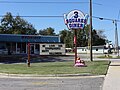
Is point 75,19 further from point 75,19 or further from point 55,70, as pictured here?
point 55,70

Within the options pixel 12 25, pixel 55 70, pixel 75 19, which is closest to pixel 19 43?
pixel 12 25

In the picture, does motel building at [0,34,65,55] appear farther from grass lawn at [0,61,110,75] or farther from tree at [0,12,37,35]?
grass lawn at [0,61,110,75]

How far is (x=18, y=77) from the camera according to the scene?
18719mm

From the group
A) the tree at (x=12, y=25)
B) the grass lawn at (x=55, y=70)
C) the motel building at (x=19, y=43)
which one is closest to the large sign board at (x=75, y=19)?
the grass lawn at (x=55, y=70)

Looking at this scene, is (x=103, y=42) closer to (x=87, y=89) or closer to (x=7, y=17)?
(x=7, y=17)

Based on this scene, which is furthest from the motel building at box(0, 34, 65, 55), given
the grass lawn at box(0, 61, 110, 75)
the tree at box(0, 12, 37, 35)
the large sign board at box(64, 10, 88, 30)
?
the grass lawn at box(0, 61, 110, 75)

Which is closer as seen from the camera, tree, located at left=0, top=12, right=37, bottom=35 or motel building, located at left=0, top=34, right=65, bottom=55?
motel building, located at left=0, top=34, right=65, bottom=55

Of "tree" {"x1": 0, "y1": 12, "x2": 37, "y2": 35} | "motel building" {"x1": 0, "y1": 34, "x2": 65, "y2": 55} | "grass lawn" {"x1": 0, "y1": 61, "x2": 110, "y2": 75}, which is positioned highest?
"tree" {"x1": 0, "y1": 12, "x2": 37, "y2": 35}

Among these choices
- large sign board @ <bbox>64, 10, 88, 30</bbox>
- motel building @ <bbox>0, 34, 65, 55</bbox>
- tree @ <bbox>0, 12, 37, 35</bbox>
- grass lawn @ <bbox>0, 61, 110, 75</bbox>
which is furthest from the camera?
tree @ <bbox>0, 12, 37, 35</bbox>

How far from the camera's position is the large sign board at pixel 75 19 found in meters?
27.1

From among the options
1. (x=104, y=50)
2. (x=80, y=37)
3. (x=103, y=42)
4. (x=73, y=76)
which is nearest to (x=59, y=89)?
(x=73, y=76)

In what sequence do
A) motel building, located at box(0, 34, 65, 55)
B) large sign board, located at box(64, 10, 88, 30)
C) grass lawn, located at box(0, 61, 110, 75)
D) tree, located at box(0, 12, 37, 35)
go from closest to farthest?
grass lawn, located at box(0, 61, 110, 75)
large sign board, located at box(64, 10, 88, 30)
motel building, located at box(0, 34, 65, 55)
tree, located at box(0, 12, 37, 35)

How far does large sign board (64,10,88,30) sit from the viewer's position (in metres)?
27.1

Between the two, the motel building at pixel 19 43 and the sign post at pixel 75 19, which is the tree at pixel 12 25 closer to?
the motel building at pixel 19 43
